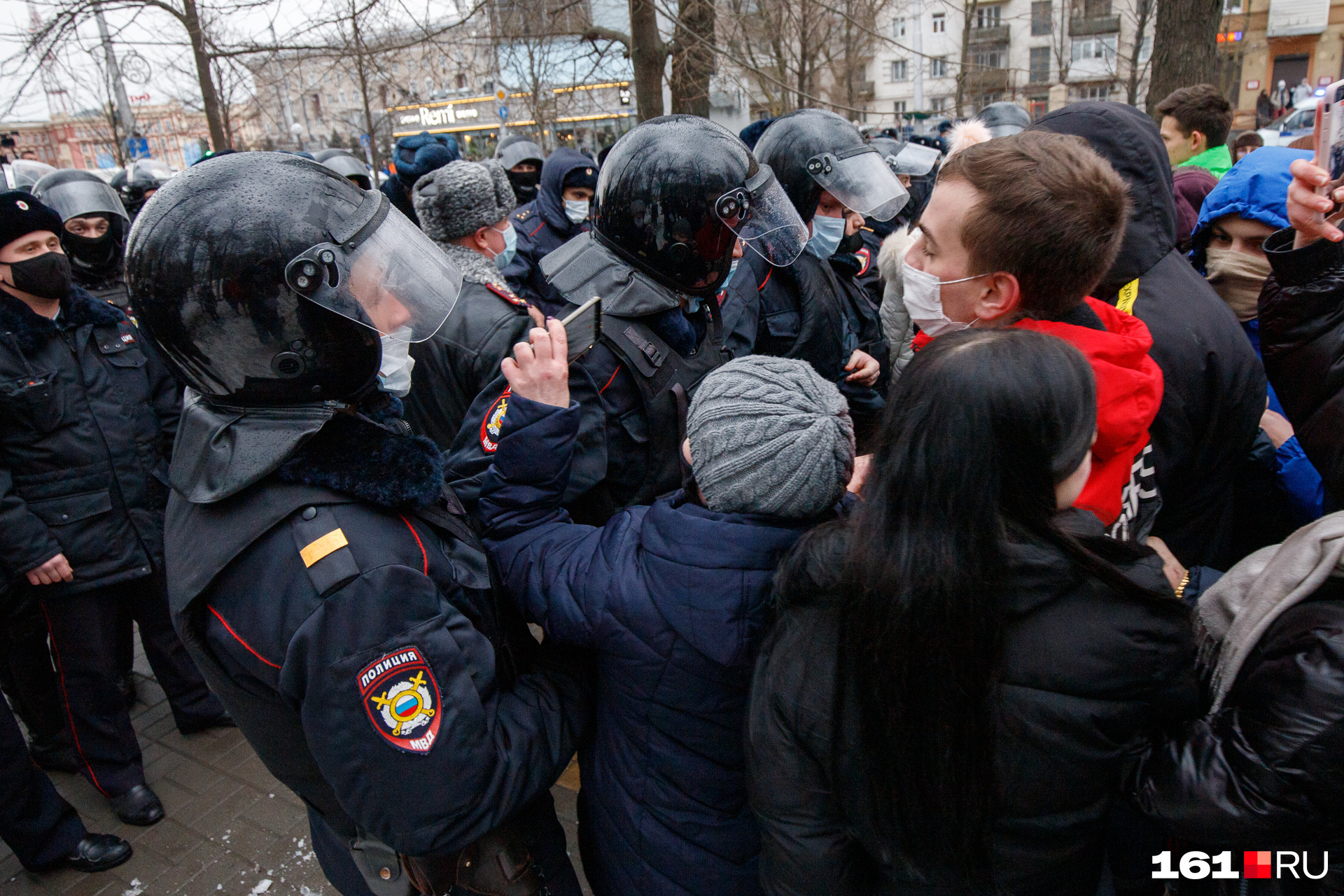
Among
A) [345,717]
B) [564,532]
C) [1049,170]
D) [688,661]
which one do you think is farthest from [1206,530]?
[345,717]

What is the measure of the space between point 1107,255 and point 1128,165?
48 centimetres

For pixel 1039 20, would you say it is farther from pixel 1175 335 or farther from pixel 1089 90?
pixel 1175 335

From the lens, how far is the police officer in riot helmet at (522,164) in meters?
7.93

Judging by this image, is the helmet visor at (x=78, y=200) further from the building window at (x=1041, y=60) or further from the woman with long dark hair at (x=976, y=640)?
the building window at (x=1041, y=60)

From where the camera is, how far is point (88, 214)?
4.40 m

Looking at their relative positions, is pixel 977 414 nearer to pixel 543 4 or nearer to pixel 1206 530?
pixel 1206 530

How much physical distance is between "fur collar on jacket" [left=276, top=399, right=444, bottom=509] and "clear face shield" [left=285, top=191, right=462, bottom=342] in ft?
0.70

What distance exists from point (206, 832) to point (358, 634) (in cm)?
262

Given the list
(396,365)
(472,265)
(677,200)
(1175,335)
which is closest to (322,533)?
(396,365)

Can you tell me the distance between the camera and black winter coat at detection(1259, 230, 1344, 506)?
1799 millimetres

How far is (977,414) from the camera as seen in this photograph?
1.12m

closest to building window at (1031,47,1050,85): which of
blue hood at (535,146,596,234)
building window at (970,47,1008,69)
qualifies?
building window at (970,47,1008,69)

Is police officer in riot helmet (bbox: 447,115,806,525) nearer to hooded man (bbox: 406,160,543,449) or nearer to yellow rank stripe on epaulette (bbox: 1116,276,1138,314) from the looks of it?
hooded man (bbox: 406,160,543,449)

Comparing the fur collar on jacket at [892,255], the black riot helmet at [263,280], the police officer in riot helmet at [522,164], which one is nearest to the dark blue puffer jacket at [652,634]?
the black riot helmet at [263,280]
